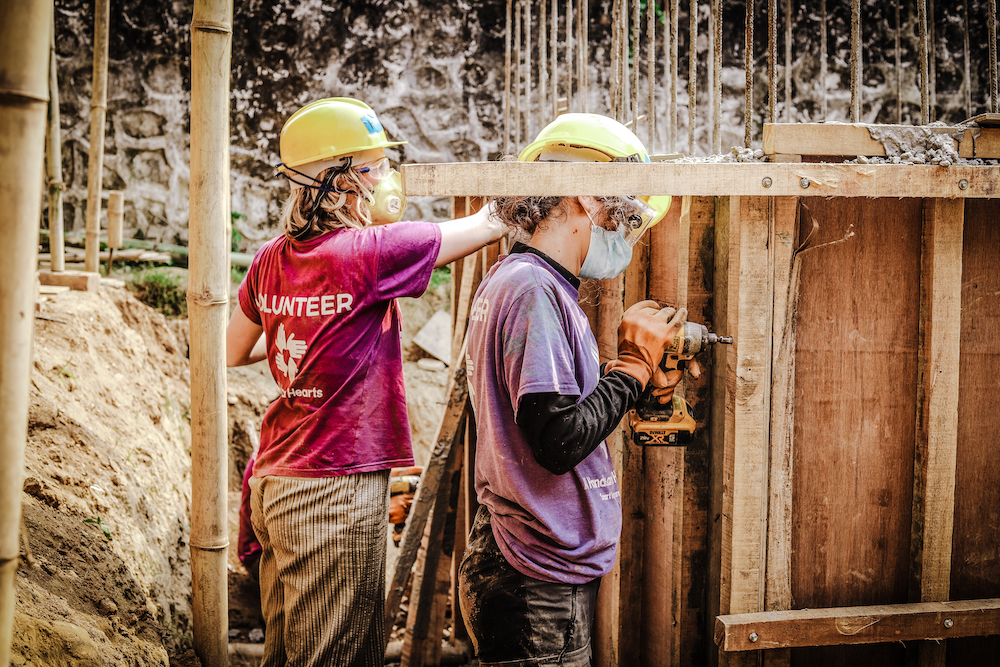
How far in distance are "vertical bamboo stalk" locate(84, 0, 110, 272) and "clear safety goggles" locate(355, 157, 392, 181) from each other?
281cm

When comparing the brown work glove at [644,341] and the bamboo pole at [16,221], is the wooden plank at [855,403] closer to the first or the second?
the brown work glove at [644,341]

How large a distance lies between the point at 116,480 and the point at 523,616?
2180mm

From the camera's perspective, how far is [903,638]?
88.1 inches

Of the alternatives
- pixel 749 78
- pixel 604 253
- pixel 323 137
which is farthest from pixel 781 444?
pixel 323 137

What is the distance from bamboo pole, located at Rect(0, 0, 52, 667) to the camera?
113 cm

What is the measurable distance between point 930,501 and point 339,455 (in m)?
1.80

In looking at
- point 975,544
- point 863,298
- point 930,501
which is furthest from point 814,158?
point 975,544

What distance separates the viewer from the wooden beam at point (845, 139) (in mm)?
2100

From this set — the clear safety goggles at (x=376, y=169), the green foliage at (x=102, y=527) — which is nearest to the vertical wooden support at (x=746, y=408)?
the clear safety goggles at (x=376, y=169)

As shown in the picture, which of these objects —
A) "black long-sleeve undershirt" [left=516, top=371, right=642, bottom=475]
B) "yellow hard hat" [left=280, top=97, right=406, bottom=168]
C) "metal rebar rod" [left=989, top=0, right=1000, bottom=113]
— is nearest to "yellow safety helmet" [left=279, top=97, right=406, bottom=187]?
"yellow hard hat" [left=280, top=97, right=406, bottom=168]

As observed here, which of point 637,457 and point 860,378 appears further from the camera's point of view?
point 637,457

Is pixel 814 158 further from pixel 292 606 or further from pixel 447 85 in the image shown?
pixel 447 85

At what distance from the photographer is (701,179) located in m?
1.94

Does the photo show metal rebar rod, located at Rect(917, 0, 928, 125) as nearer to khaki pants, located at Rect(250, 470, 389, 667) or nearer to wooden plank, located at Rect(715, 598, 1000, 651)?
wooden plank, located at Rect(715, 598, 1000, 651)
